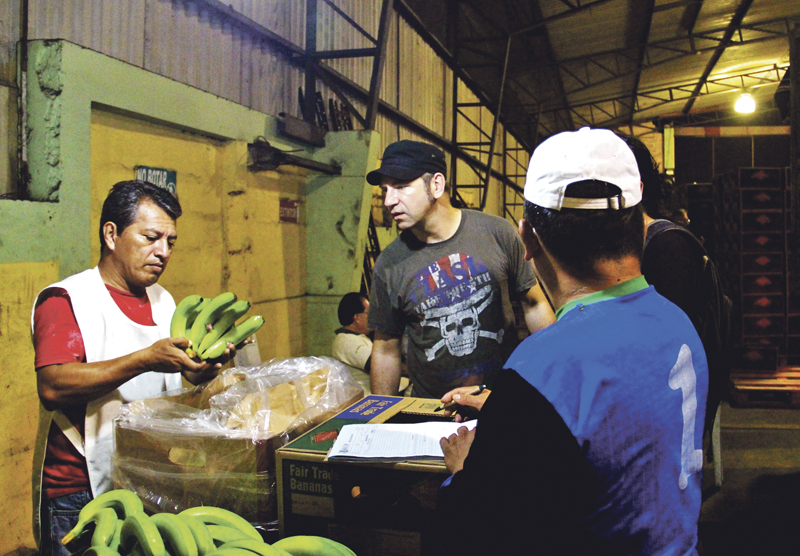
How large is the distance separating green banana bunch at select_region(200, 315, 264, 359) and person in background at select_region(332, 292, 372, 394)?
7.29 feet

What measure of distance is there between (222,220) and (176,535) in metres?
3.67

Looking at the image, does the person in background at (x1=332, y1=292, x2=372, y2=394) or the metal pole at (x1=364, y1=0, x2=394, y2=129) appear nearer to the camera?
the person in background at (x1=332, y1=292, x2=372, y2=394)

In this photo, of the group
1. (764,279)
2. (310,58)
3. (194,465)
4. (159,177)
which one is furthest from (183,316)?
(764,279)

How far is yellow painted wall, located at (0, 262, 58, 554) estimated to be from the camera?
2777mm

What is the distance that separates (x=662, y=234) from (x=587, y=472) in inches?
49.8

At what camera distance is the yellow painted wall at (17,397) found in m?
2.78

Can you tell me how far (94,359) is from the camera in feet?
6.31

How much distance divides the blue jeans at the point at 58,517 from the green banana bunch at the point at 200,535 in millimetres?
707

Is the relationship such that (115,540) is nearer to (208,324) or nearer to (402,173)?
(208,324)

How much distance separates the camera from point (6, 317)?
2.78 metres

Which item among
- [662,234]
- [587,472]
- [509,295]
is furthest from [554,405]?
[509,295]

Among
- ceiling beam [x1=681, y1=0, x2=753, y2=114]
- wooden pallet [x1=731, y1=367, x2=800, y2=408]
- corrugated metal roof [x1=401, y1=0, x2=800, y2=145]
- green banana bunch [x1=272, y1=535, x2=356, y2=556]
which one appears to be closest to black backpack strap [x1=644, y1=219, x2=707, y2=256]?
green banana bunch [x1=272, y1=535, x2=356, y2=556]

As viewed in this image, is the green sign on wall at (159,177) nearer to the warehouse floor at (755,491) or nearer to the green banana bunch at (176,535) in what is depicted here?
the green banana bunch at (176,535)

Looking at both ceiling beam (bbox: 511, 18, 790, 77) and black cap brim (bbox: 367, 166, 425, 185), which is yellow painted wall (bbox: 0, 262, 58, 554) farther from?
ceiling beam (bbox: 511, 18, 790, 77)
